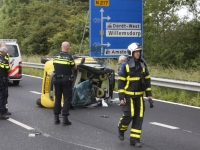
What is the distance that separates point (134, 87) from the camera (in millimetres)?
7160

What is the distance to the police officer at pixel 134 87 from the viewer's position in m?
7.13

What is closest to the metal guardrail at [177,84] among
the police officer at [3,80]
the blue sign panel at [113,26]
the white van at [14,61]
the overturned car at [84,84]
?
the overturned car at [84,84]

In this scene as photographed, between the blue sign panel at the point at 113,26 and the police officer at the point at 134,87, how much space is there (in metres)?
12.0

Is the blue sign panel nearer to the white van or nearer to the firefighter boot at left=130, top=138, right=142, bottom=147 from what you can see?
the white van

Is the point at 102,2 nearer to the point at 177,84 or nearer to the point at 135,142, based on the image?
the point at 177,84

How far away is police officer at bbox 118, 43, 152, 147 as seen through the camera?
713 centimetres

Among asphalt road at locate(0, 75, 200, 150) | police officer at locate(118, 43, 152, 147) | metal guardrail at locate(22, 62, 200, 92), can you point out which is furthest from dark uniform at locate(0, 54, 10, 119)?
metal guardrail at locate(22, 62, 200, 92)

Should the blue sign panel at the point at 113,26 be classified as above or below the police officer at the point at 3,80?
above

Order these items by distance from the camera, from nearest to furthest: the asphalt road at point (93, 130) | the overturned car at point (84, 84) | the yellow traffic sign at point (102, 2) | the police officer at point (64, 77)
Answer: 1. the asphalt road at point (93, 130)
2. the police officer at point (64, 77)
3. the overturned car at point (84, 84)
4. the yellow traffic sign at point (102, 2)

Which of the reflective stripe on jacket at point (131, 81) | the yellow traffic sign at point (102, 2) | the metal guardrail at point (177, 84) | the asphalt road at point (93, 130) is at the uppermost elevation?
the yellow traffic sign at point (102, 2)

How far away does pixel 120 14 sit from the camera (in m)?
19.5

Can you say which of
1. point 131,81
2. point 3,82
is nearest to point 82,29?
point 3,82

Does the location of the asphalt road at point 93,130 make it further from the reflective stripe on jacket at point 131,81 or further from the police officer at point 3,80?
the reflective stripe on jacket at point 131,81

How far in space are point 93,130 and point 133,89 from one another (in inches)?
74.7
